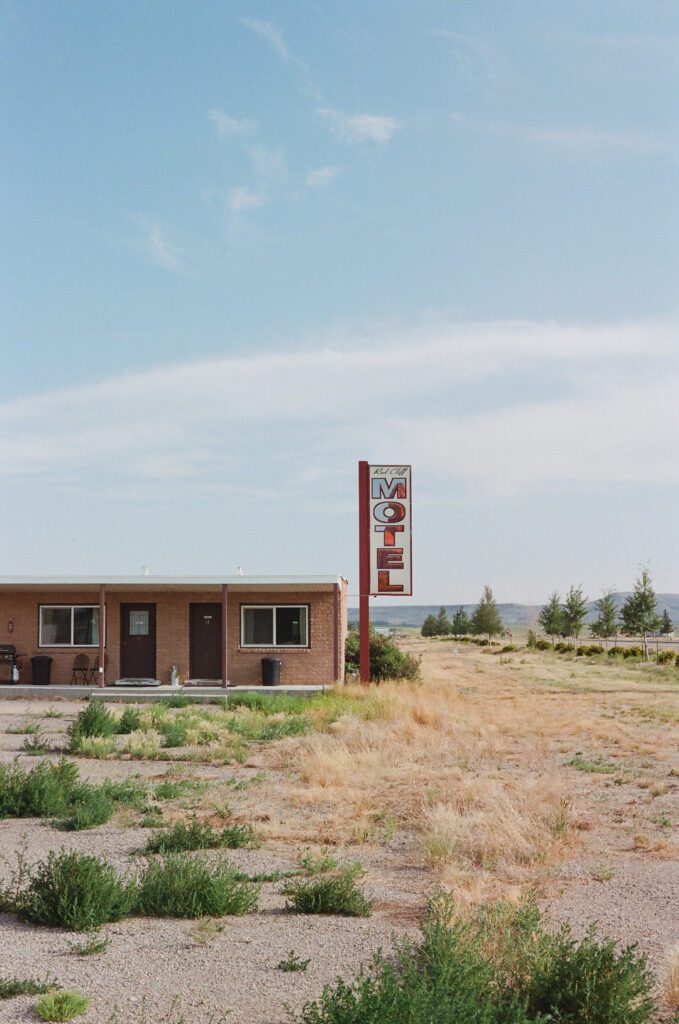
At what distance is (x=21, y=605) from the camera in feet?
97.9

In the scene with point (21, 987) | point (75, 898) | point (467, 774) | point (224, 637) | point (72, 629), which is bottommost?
point (467, 774)

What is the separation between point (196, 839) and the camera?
33.2ft

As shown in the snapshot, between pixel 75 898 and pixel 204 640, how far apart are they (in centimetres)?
2237

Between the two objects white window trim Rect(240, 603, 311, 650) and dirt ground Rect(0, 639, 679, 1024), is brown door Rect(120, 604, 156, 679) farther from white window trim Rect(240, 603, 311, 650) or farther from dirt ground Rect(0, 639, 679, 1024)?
dirt ground Rect(0, 639, 679, 1024)

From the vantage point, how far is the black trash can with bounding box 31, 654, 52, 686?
29203mm

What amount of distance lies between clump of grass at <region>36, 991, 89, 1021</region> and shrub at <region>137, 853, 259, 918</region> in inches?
77.3

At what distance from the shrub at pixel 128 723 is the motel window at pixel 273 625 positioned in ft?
28.6

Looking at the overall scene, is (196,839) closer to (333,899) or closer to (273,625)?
(333,899)

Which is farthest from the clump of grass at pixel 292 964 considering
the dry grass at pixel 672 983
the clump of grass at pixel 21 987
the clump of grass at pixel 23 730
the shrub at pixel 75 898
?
the clump of grass at pixel 23 730

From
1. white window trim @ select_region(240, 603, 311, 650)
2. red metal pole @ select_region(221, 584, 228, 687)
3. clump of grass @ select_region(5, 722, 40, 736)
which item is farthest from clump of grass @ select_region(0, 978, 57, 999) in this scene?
white window trim @ select_region(240, 603, 311, 650)

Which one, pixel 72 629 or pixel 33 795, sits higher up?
pixel 72 629

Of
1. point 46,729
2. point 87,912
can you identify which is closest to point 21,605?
point 46,729

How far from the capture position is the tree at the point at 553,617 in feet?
216

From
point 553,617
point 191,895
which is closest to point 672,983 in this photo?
point 191,895
